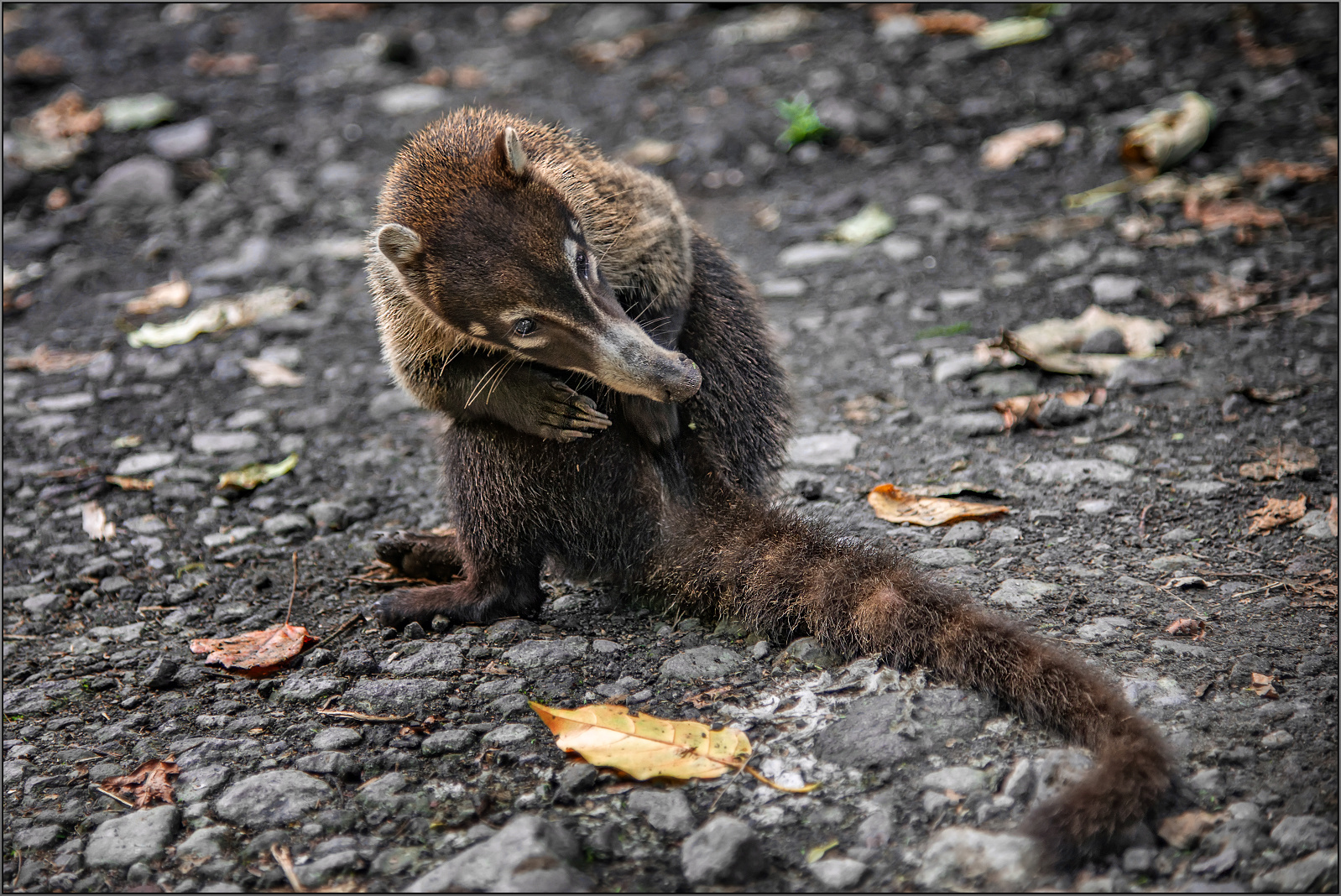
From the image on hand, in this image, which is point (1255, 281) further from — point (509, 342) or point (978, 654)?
point (509, 342)

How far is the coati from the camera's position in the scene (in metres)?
2.76

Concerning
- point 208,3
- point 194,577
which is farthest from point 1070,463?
point 208,3

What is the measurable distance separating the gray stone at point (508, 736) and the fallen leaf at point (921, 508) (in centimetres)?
154

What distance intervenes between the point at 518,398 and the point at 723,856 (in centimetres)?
148

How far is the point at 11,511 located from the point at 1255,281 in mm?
5527

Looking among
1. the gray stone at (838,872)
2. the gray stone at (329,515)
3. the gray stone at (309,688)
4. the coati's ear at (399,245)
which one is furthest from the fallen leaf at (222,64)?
the gray stone at (838,872)

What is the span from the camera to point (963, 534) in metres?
3.46

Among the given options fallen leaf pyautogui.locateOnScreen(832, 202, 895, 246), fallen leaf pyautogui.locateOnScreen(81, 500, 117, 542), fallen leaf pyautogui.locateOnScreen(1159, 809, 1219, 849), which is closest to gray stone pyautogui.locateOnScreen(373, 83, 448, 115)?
fallen leaf pyautogui.locateOnScreen(832, 202, 895, 246)

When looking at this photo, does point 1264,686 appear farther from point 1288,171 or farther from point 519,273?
point 1288,171

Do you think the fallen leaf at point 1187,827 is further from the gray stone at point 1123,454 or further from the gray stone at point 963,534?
the gray stone at point 1123,454

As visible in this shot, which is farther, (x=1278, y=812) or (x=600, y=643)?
(x=600, y=643)

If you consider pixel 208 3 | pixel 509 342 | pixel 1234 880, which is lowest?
pixel 1234 880

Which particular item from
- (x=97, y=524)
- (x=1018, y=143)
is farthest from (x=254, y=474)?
(x=1018, y=143)

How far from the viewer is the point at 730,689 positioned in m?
2.77
